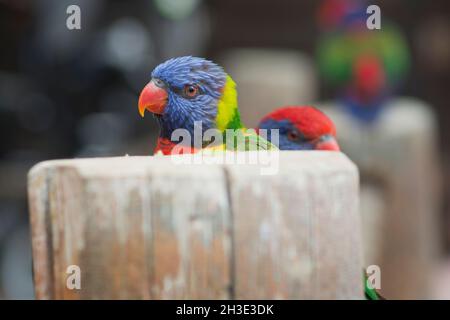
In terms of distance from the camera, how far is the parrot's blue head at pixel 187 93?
4.14 ft

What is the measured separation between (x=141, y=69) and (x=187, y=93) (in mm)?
1903

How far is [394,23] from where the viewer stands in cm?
479

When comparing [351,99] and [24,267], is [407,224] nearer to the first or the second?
[351,99]

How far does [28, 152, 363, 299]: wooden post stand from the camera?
0.89 m

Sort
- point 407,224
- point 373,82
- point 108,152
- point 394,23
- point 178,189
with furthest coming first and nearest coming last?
point 394,23, point 373,82, point 108,152, point 407,224, point 178,189

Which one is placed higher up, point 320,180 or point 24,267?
point 320,180

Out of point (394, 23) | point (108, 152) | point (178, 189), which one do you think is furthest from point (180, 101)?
point (394, 23)

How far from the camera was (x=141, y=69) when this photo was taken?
10.4 feet

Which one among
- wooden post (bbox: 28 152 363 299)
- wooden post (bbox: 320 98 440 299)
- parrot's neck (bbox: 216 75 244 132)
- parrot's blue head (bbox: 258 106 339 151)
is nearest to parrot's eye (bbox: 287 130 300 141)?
parrot's blue head (bbox: 258 106 339 151)

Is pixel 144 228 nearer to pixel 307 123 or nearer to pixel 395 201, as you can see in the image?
pixel 307 123

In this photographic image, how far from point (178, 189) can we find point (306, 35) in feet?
13.7

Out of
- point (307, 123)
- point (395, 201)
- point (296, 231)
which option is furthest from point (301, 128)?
point (395, 201)

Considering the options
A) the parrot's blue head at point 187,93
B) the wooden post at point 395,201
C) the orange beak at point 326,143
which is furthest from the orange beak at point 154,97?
the wooden post at point 395,201

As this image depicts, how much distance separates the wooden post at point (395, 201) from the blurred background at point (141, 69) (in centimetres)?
3
